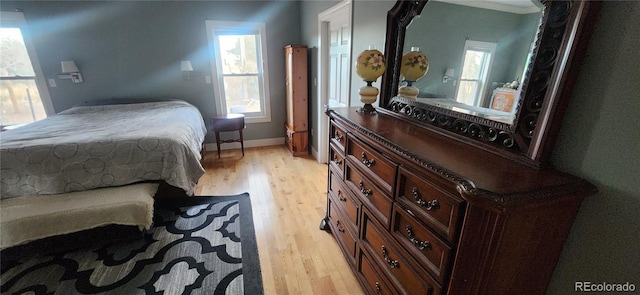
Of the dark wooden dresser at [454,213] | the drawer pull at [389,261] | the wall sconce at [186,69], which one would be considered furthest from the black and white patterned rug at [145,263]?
the wall sconce at [186,69]

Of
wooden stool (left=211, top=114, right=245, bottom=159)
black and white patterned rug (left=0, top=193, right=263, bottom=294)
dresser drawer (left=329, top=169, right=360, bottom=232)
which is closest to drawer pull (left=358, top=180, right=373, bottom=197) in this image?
dresser drawer (left=329, top=169, right=360, bottom=232)

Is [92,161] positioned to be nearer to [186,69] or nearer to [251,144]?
[186,69]

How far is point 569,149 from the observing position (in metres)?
0.83

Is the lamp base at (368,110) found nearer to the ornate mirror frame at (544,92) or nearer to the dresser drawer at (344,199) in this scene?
the dresser drawer at (344,199)

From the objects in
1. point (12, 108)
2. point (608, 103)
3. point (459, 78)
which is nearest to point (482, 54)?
point (459, 78)

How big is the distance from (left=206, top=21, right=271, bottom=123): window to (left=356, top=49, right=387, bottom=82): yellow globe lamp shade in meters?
2.72

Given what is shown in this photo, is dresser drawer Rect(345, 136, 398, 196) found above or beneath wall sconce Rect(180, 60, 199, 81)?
beneath

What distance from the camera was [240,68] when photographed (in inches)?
155

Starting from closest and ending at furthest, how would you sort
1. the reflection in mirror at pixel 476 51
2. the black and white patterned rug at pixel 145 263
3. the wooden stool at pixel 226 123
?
1. the reflection in mirror at pixel 476 51
2. the black and white patterned rug at pixel 145 263
3. the wooden stool at pixel 226 123

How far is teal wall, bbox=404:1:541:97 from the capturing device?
0.94 metres

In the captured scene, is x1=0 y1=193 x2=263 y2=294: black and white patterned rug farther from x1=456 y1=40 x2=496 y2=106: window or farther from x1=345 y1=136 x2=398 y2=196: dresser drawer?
x1=456 y1=40 x2=496 y2=106: window

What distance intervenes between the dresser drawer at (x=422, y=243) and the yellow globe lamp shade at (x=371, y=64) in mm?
823

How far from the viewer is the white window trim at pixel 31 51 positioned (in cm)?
303

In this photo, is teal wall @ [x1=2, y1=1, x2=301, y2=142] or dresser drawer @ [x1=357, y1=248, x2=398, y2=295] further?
teal wall @ [x1=2, y1=1, x2=301, y2=142]
